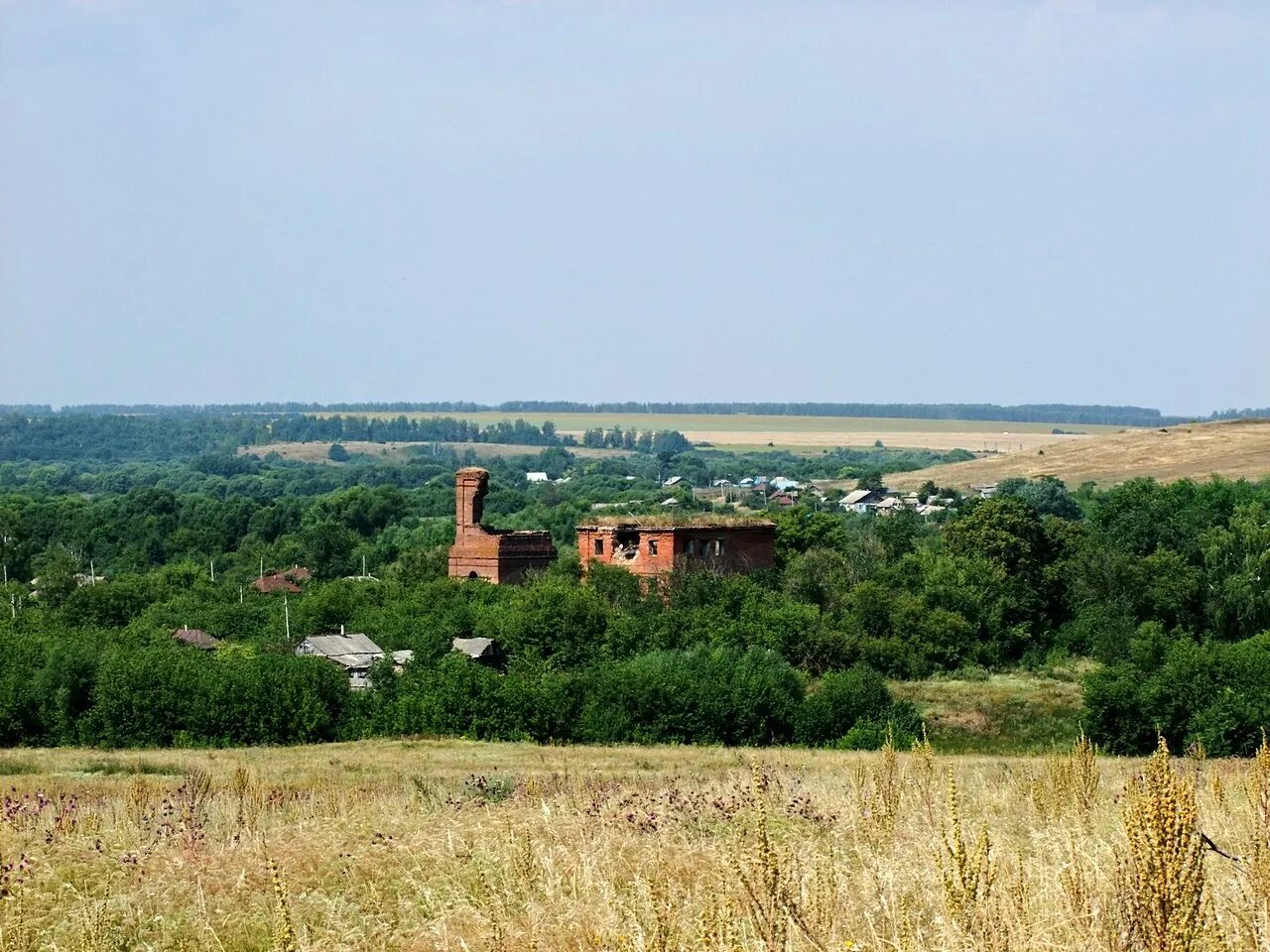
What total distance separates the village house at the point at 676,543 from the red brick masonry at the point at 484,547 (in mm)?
1584

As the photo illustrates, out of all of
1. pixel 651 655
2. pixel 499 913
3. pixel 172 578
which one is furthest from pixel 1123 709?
pixel 172 578

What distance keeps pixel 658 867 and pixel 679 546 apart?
129 ft

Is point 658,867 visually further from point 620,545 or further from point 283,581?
point 283,581

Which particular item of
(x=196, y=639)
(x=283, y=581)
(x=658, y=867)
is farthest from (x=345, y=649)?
(x=658, y=867)

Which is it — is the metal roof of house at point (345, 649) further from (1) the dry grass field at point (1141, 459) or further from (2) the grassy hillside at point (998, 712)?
(1) the dry grass field at point (1141, 459)

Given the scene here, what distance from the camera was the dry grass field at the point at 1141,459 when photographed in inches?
4139

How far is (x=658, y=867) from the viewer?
397 inches

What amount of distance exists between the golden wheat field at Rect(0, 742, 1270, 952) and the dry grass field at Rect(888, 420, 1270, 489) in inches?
3423

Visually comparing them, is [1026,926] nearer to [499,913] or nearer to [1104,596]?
[499,913]

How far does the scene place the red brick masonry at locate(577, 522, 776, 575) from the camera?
49.4 m

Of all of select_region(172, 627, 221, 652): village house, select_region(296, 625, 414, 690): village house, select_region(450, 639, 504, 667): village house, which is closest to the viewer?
select_region(296, 625, 414, 690): village house

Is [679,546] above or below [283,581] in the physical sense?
above

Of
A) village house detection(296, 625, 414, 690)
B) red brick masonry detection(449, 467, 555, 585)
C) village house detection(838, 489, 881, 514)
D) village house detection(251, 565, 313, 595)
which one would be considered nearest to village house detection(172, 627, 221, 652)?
village house detection(296, 625, 414, 690)

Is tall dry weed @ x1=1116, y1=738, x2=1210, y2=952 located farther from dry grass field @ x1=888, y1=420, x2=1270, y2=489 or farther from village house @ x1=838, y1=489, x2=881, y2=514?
village house @ x1=838, y1=489, x2=881, y2=514
